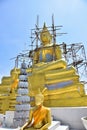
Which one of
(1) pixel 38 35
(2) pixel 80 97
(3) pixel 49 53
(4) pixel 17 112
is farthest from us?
(1) pixel 38 35

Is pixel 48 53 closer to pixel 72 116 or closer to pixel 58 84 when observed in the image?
pixel 58 84

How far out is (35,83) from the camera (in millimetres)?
8992

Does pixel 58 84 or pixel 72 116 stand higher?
pixel 58 84

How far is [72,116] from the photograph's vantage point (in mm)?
6059

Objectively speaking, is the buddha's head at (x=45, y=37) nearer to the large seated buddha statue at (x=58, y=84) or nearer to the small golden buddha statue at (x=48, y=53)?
the small golden buddha statue at (x=48, y=53)

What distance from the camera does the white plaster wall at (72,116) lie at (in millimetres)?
5875

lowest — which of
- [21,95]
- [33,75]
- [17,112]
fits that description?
[17,112]

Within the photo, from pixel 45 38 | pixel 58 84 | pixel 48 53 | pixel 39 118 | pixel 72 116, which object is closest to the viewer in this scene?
pixel 39 118

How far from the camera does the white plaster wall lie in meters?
5.88

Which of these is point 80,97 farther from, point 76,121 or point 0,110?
point 0,110

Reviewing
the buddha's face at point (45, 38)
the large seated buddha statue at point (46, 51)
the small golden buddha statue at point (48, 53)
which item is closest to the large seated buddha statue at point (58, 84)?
the large seated buddha statue at point (46, 51)

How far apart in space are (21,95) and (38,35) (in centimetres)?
939

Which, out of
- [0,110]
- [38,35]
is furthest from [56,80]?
[38,35]

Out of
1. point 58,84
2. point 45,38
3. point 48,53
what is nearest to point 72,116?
point 58,84
